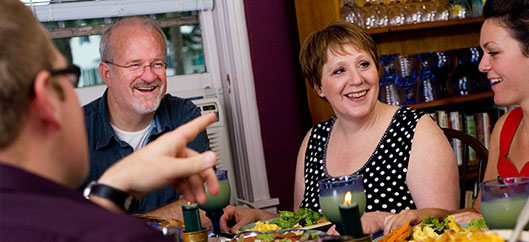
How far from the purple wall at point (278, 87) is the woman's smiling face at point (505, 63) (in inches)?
62.8

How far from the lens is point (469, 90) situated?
3699 mm

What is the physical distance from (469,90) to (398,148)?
1731mm

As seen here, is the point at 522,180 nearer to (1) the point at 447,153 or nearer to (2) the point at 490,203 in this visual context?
(2) the point at 490,203

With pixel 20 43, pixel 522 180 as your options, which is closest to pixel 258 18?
pixel 522 180

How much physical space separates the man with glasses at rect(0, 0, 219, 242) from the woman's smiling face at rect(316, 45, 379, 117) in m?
1.65

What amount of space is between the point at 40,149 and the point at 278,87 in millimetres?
2862

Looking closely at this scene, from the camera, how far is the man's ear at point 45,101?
0.66m

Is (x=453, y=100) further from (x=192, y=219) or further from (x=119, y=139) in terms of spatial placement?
(x=192, y=219)

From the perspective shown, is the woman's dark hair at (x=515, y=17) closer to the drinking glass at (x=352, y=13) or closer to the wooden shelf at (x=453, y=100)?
the drinking glass at (x=352, y=13)

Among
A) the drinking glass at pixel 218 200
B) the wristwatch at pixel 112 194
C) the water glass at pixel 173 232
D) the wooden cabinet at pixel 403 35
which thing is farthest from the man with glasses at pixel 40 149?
the wooden cabinet at pixel 403 35

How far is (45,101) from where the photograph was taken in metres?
0.66

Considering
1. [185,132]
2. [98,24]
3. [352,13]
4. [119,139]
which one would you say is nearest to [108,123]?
[119,139]

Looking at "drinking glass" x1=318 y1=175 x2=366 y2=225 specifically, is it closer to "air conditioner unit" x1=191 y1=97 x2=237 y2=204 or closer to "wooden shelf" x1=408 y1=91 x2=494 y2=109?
"air conditioner unit" x1=191 y1=97 x2=237 y2=204

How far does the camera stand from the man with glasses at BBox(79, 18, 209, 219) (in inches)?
100
